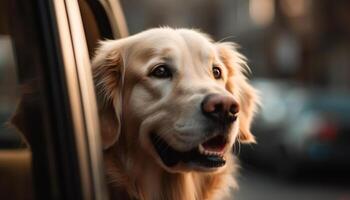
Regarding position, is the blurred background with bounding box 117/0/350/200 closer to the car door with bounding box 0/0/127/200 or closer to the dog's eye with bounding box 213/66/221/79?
the dog's eye with bounding box 213/66/221/79

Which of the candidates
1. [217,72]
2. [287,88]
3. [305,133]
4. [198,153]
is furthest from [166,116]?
[287,88]

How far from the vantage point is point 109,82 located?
281 cm

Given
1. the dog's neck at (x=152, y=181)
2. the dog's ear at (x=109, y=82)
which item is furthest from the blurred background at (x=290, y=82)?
the dog's ear at (x=109, y=82)

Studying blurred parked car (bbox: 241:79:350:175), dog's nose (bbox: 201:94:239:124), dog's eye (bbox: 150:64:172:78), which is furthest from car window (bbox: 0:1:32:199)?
blurred parked car (bbox: 241:79:350:175)

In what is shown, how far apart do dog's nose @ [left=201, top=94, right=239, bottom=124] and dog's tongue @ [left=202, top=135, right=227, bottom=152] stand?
0.11 m

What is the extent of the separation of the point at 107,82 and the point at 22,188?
95 cm

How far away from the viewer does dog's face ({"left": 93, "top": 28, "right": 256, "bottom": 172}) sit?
2582mm

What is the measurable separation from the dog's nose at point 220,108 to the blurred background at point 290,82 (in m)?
0.70

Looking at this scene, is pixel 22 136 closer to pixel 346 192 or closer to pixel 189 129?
pixel 189 129

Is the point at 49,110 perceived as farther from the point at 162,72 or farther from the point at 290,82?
the point at 290,82

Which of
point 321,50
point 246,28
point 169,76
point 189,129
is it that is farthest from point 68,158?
point 246,28

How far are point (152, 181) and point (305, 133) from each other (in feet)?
35.4

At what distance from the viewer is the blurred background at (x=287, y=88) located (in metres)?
12.2

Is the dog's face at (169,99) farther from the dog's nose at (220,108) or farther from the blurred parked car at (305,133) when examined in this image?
the blurred parked car at (305,133)
